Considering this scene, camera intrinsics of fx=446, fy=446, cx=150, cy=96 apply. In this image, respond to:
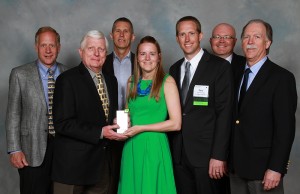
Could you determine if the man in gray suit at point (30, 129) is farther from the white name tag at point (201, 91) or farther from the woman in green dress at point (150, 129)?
the white name tag at point (201, 91)

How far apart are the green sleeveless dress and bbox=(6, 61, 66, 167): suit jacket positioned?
0.89 metres

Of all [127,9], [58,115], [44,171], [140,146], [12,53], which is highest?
[127,9]

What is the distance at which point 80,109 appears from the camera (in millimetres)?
3420

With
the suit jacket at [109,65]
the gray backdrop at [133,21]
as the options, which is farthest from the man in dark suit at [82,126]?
the gray backdrop at [133,21]

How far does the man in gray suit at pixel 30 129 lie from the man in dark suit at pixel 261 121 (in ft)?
5.58

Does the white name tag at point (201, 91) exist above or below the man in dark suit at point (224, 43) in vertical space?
below

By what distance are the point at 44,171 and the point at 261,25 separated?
2.30 metres

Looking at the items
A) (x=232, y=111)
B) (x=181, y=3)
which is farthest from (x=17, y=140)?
(x=181, y=3)

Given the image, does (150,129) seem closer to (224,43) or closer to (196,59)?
(196,59)

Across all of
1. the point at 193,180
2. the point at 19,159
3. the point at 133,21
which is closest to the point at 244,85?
the point at 193,180

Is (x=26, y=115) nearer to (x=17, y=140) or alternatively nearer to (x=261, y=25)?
(x=17, y=140)

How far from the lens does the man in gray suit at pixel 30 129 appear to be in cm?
402

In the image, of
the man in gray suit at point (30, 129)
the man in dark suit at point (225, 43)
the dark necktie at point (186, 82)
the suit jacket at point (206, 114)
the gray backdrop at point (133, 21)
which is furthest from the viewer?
the gray backdrop at point (133, 21)

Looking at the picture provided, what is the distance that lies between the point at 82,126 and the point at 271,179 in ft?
4.70
